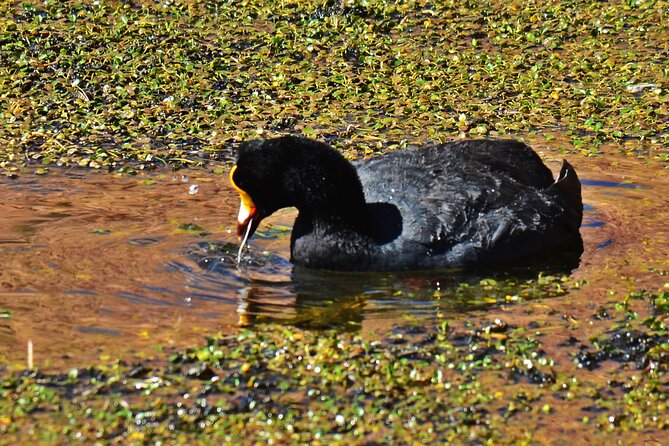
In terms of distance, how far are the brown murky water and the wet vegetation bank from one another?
0.34 m

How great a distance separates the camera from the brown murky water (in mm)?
6637

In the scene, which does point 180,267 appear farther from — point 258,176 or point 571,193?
point 571,193

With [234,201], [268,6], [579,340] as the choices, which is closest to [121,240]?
[234,201]

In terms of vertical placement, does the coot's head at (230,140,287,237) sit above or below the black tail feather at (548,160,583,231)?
above

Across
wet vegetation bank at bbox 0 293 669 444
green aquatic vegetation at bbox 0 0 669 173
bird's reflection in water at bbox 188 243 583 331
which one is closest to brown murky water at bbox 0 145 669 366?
bird's reflection in water at bbox 188 243 583 331

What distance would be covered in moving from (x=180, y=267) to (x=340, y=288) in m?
0.97

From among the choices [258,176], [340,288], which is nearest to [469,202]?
[340,288]

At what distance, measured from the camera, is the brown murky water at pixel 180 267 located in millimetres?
6637

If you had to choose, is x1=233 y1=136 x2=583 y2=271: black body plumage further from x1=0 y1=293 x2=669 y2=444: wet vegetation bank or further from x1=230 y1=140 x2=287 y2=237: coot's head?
x1=0 y1=293 x2=669 y2=444: wet vegetation bank

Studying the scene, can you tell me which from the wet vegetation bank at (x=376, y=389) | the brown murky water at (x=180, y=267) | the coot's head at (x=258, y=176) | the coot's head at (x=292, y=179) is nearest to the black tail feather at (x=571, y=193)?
the brown murky water at (x=180, y=267)

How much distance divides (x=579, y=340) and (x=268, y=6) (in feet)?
22.0

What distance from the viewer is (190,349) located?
621 centimetres

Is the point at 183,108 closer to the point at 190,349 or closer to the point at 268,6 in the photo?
the point at 268,6

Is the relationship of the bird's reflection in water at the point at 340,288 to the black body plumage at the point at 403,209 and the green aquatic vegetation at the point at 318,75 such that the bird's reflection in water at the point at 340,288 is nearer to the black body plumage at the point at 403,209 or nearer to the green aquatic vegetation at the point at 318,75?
the black body plumage at the point at 403,209
